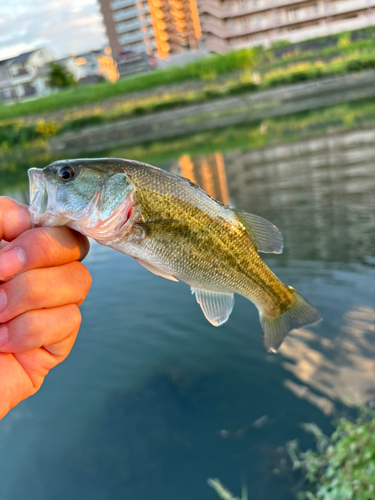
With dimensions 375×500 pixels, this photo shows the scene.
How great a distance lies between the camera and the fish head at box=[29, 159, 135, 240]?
180cm

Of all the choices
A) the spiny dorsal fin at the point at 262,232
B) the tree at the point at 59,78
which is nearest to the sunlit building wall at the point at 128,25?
the tree at the point at 59,78

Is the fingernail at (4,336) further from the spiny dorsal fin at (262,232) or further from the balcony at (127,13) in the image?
the balcony at (127,13)

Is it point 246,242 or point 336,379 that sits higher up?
point 246,242

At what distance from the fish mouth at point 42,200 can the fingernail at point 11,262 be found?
0.18 meters

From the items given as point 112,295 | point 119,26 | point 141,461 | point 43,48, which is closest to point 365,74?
point 112,295

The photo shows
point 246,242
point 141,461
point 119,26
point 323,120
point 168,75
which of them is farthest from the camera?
point 119,26

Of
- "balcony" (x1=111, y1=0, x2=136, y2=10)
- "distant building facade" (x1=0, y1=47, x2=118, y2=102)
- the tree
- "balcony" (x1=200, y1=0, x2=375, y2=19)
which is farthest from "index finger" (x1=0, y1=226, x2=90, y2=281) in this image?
"balcony" (x1=111, y1=0, x2=136, y2=10)

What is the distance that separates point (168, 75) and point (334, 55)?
66.9ft

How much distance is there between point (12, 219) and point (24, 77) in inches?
3795

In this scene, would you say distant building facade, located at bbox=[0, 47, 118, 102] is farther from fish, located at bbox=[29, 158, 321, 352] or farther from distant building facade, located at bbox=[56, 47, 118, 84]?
fish, located at bbox=[29, 158, 321, 352]

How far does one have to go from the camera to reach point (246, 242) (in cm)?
217

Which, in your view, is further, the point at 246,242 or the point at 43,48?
the point at 43,48

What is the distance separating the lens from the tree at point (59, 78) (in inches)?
2977

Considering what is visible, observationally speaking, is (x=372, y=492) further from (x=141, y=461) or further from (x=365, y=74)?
(x=365, y=74)
